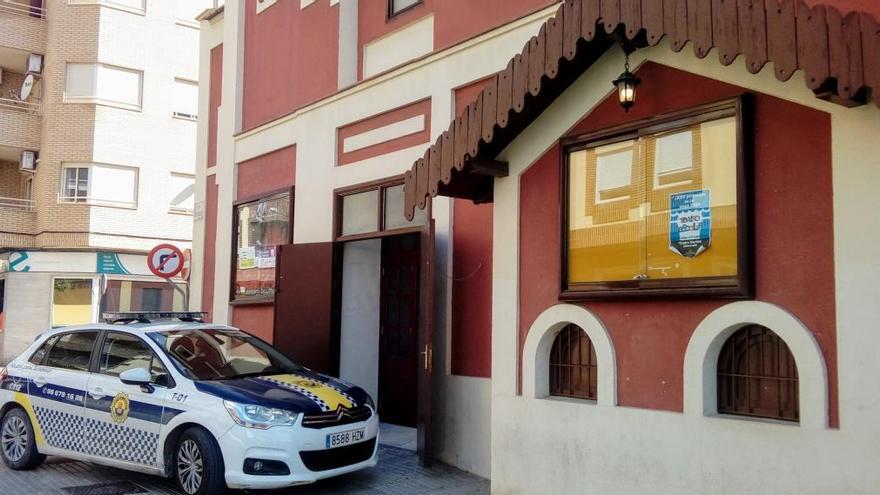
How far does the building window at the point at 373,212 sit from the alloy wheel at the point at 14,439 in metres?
4.37

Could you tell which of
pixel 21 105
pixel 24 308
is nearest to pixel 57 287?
pixel 24 308

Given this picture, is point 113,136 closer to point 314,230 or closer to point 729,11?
point 314,230

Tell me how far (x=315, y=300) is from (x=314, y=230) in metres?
1.16

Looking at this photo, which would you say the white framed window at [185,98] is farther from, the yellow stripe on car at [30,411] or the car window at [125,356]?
the car window at [125,356]

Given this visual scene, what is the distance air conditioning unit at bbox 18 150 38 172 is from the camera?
25188 millimetres

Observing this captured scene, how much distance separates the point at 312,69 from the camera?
1229cm

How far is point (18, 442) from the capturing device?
29.3ft

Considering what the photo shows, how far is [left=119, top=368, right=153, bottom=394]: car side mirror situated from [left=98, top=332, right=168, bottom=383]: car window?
0.40 ft

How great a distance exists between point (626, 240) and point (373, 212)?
4764 mm

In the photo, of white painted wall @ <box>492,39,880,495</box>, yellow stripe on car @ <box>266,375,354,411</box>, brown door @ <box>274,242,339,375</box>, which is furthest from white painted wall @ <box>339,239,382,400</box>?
white painted wall @ <box>492,39,880,495</box>

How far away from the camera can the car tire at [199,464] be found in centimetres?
715

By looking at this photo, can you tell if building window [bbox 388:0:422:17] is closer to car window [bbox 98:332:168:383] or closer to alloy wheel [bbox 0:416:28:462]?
car window [bbox 98:332:168:383]

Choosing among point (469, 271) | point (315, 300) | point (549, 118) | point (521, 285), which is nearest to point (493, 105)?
point (549, 118)

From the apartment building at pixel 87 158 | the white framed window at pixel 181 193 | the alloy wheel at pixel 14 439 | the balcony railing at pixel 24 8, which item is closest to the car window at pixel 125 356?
the alloy wheel at pixel 14 439
